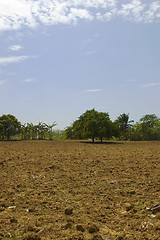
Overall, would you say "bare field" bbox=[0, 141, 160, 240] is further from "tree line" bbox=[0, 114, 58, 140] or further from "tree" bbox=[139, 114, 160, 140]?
"tree" bbox=[139, 114, 160, 140]

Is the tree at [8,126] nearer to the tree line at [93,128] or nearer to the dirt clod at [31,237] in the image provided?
the tree line at [93,128]

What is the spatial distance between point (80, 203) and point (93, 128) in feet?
84.2

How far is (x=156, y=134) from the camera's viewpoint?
46.2 meters

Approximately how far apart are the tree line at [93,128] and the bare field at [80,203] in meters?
21.4

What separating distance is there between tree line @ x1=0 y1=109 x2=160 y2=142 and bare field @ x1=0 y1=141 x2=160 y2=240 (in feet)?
70.1

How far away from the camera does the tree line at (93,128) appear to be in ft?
105

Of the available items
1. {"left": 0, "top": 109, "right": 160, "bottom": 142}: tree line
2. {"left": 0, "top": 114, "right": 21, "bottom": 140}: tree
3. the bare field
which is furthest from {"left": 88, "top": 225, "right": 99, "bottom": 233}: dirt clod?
{"left": 0, "top": 114, "right": 21, "bottom": 140}: tree

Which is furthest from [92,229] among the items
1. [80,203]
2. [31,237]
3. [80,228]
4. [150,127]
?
Answer: [150,127]

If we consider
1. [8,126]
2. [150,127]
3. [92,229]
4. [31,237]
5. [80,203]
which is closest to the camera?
[31,237]

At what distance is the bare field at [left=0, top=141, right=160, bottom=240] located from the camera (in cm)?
483

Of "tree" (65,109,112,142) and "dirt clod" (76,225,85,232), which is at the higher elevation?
"tree" (65,109,112,142)

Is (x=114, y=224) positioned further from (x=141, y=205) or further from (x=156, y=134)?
(x=156, y=134)

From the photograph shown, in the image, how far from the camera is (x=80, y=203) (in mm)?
6434

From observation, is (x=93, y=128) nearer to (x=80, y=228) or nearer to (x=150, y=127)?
(x=150, y=127)
